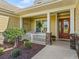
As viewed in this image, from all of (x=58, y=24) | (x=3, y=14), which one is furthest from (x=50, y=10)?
(x=3, y=14)

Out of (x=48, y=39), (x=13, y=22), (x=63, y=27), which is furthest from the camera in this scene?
(x=63, y=27)

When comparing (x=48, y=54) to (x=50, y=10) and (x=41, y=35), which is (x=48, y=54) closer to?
(x=41, y=35)

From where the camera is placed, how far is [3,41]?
31.4ft

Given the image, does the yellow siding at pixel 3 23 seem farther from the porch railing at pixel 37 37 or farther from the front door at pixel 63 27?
the front door at pixel 63 27

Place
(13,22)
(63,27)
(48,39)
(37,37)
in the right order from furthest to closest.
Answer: (63,27) → (13,22) → (37,37) → (48,39)

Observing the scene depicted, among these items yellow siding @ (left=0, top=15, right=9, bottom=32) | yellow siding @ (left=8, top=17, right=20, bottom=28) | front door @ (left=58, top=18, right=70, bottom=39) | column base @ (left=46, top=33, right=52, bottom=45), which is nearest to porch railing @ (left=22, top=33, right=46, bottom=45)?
column base @ (left=46, top=33, right=52, bottom=45)

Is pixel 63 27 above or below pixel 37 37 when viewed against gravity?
above

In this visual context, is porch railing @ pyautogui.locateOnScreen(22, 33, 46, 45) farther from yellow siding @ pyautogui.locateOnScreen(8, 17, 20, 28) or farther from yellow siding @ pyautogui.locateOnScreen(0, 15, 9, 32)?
yellow siding @ pyautogui.locateOnScreen(0, 15, 9, 32)

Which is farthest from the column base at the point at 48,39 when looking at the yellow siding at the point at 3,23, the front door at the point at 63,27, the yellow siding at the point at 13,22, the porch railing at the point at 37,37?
the yellow siding at the point at 13,22

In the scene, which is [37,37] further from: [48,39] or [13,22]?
[13,22]

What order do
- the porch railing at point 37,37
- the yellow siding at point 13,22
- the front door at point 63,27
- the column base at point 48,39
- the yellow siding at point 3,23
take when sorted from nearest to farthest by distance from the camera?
1. the column base at point 48,39
2. the porch railing at point 37,37
3. the yellow siding at point 3,23
4. the yellow siding at point 13,22
5. the front door at point 63,27

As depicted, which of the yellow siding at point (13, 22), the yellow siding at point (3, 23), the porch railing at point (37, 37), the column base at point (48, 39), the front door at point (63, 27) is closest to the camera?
the column base at point (48, 39)

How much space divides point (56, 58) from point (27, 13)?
6.37 m

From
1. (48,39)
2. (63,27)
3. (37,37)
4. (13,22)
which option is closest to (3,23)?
(13,22)
